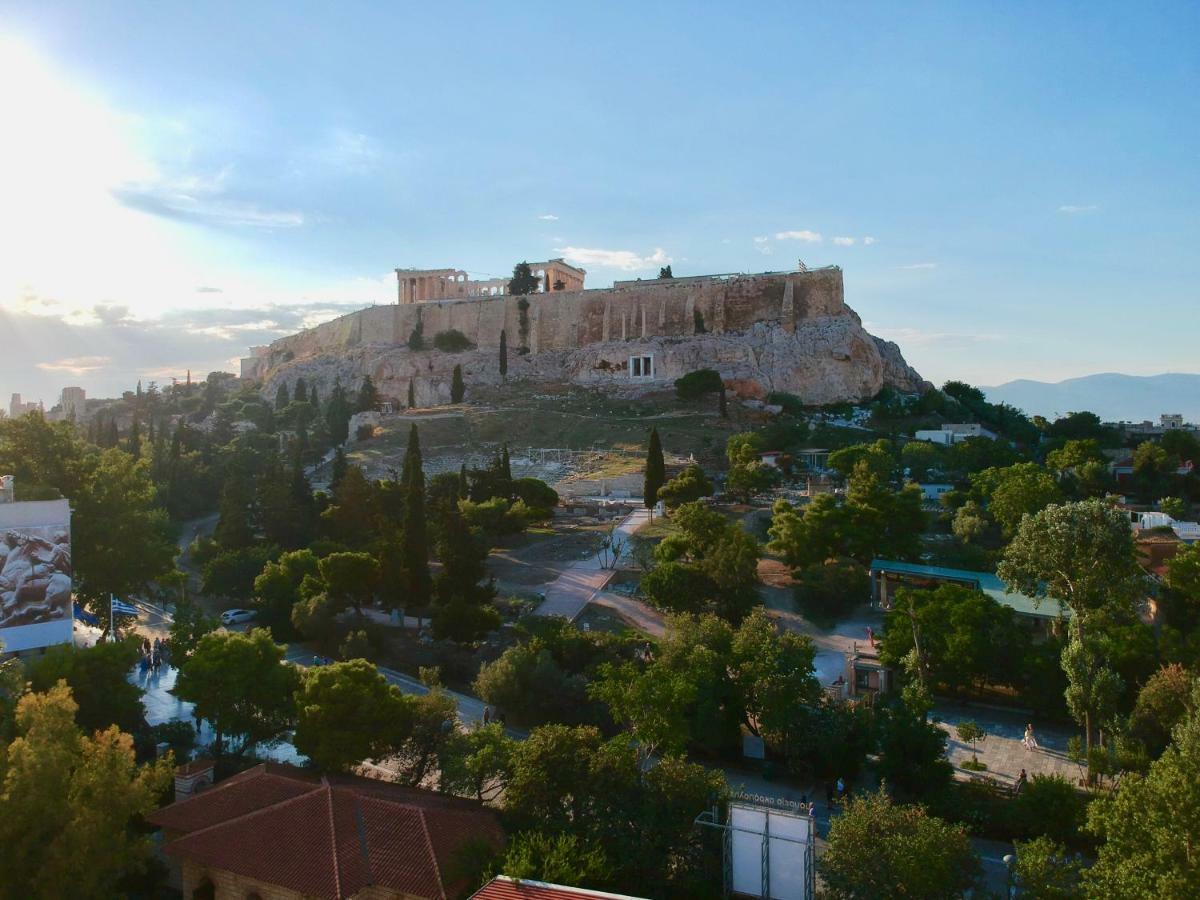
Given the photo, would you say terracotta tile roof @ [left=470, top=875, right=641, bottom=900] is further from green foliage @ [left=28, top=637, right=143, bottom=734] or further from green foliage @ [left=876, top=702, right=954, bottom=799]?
green foliage @ [left=28, top=637, right=143, bottom=734]

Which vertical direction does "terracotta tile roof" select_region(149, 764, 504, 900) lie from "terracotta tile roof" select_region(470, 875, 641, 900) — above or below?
below

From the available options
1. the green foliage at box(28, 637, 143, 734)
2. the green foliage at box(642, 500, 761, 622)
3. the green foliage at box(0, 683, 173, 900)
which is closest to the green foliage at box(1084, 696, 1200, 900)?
the green foliage at box(0, 683, 173, 900)

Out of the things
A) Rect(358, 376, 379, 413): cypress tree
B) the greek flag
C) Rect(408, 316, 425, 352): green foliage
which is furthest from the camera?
Rect(408, 316, 425, 352): green foliage

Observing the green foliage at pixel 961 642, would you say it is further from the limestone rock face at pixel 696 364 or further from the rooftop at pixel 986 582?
the limestone rock face at pixel 696 364

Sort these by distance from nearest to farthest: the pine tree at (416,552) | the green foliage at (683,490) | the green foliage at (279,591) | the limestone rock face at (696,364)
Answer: the pine tree at (416,552) < the green foliage at (279,591) < the green foliage at (683,490) < the limestone rock face at (696,364)

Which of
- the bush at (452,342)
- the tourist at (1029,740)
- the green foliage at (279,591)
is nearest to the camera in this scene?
the tourist at (1029,740)

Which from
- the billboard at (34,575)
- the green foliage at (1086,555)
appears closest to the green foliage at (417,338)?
the billboard at (34,575)

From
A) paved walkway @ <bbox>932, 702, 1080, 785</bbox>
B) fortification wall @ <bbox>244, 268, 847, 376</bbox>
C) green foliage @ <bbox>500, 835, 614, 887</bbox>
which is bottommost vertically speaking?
paved walkway @ <bbox>932, 702, 1080, 785</bbox>

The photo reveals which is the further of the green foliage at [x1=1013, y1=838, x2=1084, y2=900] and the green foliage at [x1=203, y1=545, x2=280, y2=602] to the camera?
the green foliage at [x1=203, y1=545, x2=280, y2=602]
